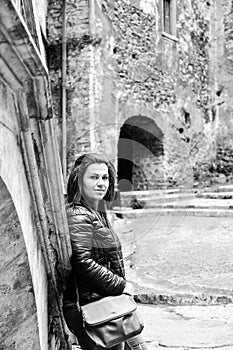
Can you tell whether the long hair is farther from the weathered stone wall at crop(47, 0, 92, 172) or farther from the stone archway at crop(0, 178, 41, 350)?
the weathered stone wall at crop(47, 0, 92, 172)

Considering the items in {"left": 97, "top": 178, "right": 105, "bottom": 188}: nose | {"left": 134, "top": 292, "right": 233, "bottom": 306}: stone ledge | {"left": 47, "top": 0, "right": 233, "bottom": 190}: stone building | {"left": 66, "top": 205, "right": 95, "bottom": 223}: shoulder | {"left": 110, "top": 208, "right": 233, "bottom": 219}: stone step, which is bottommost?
{"left": 134, "top": 292, "right": 233, "bottom": 306}: stone ledge

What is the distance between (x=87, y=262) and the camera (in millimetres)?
1529

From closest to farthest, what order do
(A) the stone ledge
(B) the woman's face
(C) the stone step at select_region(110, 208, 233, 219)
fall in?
(B) the woman's face
(A) the stone ledge
(C) the stone step at select_region(110, 208, 233, 219)

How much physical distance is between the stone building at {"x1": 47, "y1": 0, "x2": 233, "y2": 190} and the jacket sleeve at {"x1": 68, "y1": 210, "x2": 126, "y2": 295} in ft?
18.7

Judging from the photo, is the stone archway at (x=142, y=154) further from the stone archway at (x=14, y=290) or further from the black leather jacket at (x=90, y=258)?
the stone archway at (x=14, y=290)

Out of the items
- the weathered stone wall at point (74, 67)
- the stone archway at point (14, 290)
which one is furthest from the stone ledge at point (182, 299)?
the weathered stone wall at point (74, 67)

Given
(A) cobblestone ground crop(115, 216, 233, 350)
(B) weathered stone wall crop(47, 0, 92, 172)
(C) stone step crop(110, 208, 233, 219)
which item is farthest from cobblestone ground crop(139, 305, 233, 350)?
(B) weathered stone wall crop(47, 0, 92, 172)

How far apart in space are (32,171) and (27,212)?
12cm

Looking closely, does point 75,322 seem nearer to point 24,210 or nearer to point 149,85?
point 24,210

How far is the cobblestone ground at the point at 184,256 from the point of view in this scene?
3.36m

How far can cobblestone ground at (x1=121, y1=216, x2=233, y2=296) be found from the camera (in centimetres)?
336

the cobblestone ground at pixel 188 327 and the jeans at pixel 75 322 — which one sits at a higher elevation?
the jeans at pixel 75 322

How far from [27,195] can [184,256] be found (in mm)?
2950

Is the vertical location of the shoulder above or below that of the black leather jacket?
above
